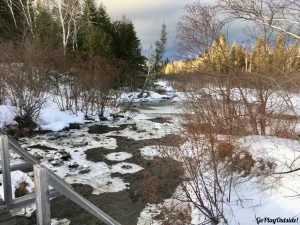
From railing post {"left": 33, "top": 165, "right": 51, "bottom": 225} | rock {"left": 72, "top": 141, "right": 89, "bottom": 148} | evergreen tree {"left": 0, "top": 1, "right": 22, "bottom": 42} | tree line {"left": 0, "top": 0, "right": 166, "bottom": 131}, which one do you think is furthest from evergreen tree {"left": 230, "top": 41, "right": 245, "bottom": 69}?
evergreen tree {"left": 0, "top": 1, "right": 22, "bottom": 42}

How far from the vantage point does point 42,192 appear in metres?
2.52

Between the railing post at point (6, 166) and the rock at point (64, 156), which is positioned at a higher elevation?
the railing post at point (6, 166)

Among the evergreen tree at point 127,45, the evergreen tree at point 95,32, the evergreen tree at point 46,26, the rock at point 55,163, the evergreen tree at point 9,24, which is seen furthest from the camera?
the evergreen tree at point 127,45

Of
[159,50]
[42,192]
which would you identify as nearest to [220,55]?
[42,192]

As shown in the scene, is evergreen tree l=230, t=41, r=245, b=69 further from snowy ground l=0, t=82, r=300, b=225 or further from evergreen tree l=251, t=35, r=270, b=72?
snowy ground l=0, t=82, r=300, b=225

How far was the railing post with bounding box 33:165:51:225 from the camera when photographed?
8.04ft

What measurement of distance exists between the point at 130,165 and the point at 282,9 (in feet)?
21.5

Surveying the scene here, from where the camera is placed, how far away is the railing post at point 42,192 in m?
2.45

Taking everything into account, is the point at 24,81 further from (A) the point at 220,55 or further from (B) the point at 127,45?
(B) the point at 127,45

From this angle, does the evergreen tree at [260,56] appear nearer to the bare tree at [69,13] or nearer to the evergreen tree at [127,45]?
the bare tree at [69,13]

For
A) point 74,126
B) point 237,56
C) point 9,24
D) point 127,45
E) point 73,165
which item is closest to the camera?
point 237,56

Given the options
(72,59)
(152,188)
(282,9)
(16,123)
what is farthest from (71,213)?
(72,59)

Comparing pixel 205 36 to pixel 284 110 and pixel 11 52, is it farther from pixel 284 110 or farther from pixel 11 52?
pixel 11 52

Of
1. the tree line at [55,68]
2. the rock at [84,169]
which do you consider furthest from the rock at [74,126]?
the rock at [84,169]
